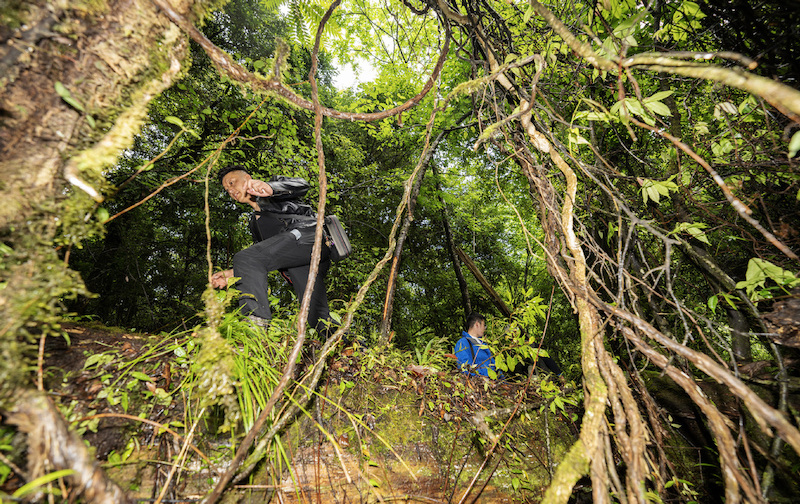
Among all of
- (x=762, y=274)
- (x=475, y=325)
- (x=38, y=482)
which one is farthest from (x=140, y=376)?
(x=475, y=325)

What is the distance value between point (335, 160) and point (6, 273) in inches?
285

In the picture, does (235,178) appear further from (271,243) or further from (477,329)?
(477,329)

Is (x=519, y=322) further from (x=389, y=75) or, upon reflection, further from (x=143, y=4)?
(x=389, y=75)

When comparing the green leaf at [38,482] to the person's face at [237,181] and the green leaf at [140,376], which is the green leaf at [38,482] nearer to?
the green leaf at [140,376]

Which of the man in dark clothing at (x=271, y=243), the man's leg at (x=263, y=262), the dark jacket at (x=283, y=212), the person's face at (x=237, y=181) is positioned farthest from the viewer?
the dark jacket at (x=283, y=212)

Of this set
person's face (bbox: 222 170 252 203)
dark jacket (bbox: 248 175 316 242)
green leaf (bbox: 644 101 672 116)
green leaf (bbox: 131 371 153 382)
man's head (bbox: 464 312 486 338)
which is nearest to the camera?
green leaf (bbox: 644 101 672 116)

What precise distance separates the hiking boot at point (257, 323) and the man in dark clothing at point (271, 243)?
4cm

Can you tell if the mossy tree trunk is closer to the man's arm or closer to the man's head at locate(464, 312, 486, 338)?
the man's arm

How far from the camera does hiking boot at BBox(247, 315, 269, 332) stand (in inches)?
83.2

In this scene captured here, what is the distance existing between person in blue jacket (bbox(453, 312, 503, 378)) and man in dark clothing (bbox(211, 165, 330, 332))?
5.18 ft

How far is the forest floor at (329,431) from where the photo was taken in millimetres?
1318

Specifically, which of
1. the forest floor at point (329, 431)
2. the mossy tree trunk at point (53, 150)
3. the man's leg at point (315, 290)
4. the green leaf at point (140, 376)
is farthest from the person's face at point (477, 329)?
the mossy tree trunk at point (53, 150)

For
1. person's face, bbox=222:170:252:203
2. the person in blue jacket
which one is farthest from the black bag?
the person in blue jacket

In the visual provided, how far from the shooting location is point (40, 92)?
746mm
